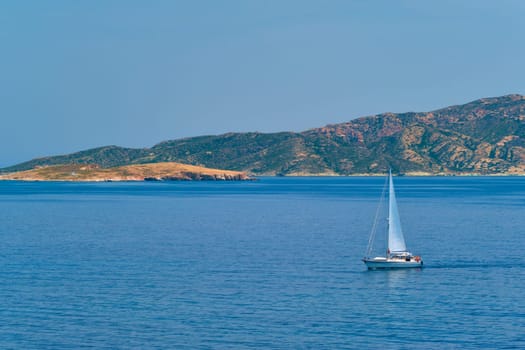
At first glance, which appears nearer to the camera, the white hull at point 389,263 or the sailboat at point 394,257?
the white hull at point 389,263

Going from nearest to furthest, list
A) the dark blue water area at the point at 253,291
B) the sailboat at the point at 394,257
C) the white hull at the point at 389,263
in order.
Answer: the dark blue water area at the point at 253,291 → the white hull at the point at 389,263 → the sailboat at the point at 394,257

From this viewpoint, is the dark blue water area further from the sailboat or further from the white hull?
the sailboat

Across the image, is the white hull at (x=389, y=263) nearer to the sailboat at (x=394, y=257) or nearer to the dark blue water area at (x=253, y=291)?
the sailboat at (x=394, y=257)

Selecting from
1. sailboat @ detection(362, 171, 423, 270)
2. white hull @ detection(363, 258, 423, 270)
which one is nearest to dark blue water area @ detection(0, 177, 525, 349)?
white hull @ detection(363, 258, 423, 270)

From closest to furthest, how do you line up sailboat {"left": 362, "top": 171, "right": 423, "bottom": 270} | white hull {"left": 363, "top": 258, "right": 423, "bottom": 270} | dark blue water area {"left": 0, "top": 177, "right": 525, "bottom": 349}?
dark blue water area {"left": 0, "top": 177, "right": 525, "bottom": 349}
white hull {"left": 363, "top": 258, "right": 423, "bottom": 270}
sailboat {"left": 362, "top": 171, "right": 423, "bottom": 270}

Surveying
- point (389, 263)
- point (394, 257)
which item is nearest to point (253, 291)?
point (389, 263)

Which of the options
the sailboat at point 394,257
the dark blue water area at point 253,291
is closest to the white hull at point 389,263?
the sailboat at point 394,257

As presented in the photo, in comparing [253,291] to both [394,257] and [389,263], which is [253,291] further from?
[394,257]

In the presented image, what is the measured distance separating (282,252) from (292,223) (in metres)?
52.1

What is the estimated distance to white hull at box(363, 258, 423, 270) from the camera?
305 ft

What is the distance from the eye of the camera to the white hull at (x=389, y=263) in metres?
93.0

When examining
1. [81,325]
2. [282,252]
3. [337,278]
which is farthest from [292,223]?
[81,325]

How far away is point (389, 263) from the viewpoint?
94.1m

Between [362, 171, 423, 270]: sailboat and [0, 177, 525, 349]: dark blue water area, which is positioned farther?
[362, 171, 423, 270]: sailboat
